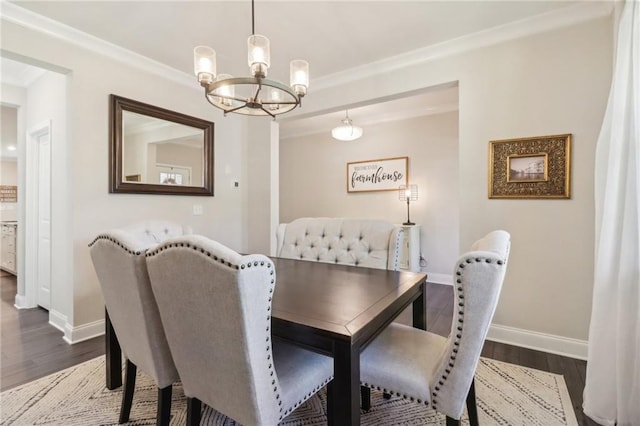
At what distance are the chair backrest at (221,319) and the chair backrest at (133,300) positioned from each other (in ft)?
0.48

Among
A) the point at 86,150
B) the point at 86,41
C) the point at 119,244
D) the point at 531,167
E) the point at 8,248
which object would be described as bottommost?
the point at 8,248

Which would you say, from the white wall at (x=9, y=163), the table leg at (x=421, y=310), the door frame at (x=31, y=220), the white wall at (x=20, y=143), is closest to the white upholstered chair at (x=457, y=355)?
the table leg at (x=421, y=310)

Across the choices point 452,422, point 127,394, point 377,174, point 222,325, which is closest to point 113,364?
point 127,394

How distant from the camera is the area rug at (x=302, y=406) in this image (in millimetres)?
1504

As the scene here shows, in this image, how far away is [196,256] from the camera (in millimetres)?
833

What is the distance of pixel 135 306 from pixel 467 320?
123 centimetres

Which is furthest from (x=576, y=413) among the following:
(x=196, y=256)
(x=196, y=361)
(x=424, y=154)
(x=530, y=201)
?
(x=424, y=154)

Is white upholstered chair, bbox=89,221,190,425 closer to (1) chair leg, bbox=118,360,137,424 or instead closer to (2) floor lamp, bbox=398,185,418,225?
(1) chair leg, bbox=118,360,137,424

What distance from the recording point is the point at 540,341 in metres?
2.23

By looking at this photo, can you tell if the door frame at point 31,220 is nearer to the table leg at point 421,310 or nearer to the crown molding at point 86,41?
the crown molding at point 86,41

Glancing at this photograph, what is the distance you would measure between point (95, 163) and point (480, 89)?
3.31 metres

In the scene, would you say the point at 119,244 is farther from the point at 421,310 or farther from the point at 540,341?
the point at 540,341

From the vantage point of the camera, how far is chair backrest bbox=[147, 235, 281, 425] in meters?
0.81

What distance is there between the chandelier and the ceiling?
1.60 ft
